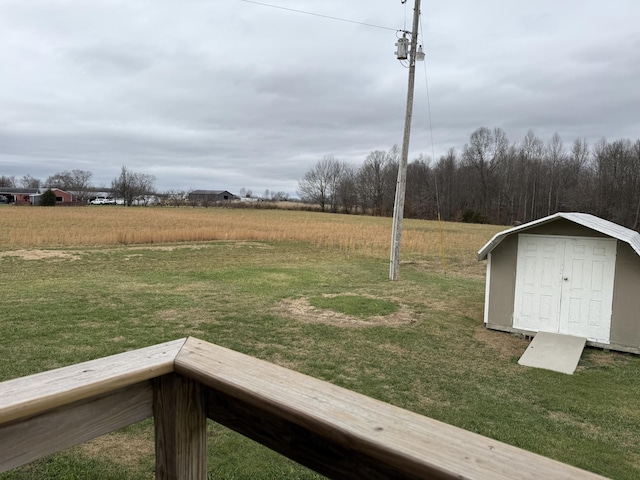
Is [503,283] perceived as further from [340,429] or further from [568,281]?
[340,429]

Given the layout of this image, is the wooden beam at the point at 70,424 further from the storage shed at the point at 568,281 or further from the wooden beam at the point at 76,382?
the storage shed at the point at 568,281

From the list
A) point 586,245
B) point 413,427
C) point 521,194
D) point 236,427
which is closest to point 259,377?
point 236,427

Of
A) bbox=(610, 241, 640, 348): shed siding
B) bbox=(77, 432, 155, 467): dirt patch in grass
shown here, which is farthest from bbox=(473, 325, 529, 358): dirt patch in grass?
bbox=(77, 432, 155, 467): dirt patch in grass

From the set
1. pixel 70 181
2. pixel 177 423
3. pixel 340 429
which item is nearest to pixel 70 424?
pixel 177 423

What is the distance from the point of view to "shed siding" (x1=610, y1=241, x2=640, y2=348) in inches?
268

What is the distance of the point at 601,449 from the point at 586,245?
422 centimetres

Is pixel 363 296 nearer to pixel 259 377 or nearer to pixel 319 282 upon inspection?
pixel 319 282

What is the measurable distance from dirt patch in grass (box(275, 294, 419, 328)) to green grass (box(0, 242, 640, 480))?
109 mm

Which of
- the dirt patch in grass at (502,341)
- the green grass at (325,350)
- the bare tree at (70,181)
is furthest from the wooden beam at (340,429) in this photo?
the bare tree at (70,181)

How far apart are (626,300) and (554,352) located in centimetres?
155

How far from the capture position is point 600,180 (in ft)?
185

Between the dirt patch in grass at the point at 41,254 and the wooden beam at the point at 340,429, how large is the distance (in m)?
15.5

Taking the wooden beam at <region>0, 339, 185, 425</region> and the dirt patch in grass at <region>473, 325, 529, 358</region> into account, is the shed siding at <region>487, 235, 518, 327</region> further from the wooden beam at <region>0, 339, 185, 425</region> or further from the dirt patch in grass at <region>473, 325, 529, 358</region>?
the wooden beam at <region>0, 339, 185, 425</region>

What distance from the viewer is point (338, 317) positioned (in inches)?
321
